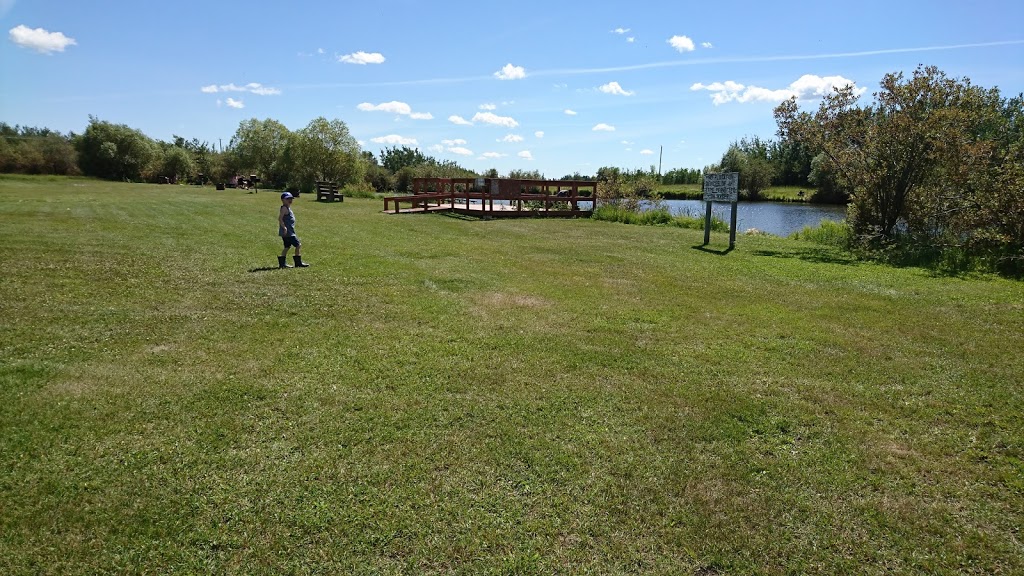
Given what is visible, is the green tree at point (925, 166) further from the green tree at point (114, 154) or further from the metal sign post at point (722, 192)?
the green tree at point (114, 154)

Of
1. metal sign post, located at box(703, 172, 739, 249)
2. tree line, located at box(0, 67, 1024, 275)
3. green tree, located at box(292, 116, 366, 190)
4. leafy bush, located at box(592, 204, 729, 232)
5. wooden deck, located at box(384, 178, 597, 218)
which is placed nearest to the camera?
tree line, located at box(0, 67, 1024, 275)

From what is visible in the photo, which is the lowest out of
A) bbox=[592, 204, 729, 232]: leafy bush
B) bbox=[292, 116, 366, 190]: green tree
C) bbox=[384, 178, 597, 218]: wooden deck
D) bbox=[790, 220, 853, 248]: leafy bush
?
bbox=[790, 220, 853, 248]: leafy bush

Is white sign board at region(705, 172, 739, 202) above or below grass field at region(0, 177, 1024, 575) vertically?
above

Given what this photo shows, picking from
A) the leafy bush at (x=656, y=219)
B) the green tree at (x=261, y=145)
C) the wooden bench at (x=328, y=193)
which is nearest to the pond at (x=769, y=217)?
the leafy bush at (x=656, y=219)

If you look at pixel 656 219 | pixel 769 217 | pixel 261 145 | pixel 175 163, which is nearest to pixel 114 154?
pixel 175 163

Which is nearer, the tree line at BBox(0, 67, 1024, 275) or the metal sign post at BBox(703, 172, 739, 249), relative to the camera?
the tree line at BBox(0, 67, 1024, 275)

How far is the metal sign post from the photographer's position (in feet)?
49.0

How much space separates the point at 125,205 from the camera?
21719 mm

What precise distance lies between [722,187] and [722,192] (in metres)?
0.14

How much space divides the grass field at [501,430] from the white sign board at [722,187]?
6852 mm

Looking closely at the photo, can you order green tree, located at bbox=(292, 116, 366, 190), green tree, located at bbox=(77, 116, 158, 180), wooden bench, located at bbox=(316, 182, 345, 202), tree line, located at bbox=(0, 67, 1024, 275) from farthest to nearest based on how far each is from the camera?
1. green tree, located at bbox=(77, 116, 158, 180)
2. green tree, located at bbox=(292, 116, 366, 190)
3. wooden bench, located at bbox=(316, 182, 345, 202)
4. tree line, located at bbox=(0, 67, 1024, 275)

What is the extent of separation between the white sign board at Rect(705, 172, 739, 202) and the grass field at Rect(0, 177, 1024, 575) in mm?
6852

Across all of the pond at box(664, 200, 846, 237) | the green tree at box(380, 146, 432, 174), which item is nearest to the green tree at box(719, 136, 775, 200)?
the pond at box(664, 200, 846, 237)

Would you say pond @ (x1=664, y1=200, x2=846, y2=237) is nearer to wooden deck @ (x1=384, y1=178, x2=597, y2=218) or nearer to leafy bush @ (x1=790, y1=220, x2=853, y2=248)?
leafy bush @ (x1=790, y1=220, x2=853, y2=248)
